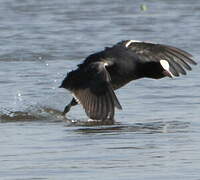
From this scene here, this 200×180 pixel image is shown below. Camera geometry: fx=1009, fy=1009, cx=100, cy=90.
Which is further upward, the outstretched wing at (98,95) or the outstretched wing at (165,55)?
the outstretched wing at (165,55)

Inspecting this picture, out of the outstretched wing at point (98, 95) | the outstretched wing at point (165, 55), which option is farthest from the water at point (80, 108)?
the outstretched wing at point (165, 55)

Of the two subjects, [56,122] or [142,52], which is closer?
[56,122]

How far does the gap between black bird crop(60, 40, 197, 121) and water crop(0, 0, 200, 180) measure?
10.4 inches

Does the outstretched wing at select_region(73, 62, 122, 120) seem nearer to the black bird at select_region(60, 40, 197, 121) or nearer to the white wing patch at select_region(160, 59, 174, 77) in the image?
the black bird at select_region(60, 40, 197, 121)

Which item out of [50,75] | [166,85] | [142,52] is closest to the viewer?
[142,52]

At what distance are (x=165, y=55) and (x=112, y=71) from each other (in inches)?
43.3

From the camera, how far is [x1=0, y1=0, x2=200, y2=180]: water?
25.8 ft

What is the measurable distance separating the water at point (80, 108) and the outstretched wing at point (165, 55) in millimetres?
347

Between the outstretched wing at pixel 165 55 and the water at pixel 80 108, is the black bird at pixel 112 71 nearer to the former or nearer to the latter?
the outstretched wing at pixel 165 55

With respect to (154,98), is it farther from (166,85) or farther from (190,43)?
(190,43)

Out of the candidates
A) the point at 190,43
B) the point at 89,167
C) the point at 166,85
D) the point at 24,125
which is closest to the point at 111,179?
the point at 89,167

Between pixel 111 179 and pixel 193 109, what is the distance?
3.57m

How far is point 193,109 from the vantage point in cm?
1072

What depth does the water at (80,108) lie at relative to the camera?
7867 millimetres
